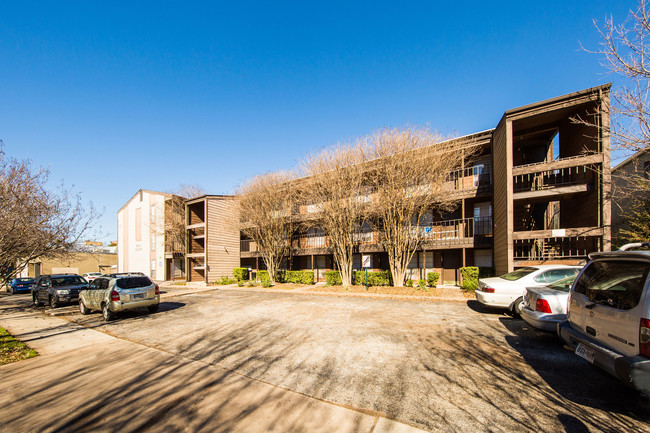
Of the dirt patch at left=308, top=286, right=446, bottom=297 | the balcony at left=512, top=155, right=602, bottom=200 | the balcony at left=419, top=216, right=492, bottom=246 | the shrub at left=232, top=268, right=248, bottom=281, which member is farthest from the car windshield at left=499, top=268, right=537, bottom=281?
the shrub at left=232, top=268, right=248, bottom=281

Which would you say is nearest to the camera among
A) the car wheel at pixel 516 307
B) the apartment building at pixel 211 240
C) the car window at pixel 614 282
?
the car window at pixel 614 282

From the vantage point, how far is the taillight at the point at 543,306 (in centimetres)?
602

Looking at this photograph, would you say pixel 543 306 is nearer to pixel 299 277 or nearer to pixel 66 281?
pixel 299 277

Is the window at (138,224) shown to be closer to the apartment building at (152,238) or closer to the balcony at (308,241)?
the apartment building at (152,238)

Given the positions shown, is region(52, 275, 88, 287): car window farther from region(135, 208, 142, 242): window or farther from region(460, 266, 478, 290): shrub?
region(135, 208, 142, 242): window

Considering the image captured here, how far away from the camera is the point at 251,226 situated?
22.4 meters

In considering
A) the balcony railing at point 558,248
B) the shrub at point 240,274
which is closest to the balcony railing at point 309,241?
the shrub at point 240,274

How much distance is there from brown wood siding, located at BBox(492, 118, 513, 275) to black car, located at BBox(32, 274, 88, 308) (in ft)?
69.3

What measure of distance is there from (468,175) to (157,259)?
110ft

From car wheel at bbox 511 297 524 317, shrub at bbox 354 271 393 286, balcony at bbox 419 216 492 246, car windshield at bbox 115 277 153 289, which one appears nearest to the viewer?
car wheel at bbox 511 297 524 317

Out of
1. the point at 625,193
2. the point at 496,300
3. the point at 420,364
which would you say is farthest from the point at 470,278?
the point at 420,364

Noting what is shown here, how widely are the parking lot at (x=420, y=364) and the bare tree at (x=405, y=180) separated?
643cm

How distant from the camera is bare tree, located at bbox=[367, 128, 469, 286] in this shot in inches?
603

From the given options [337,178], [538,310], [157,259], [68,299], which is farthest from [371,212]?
[157,259]
